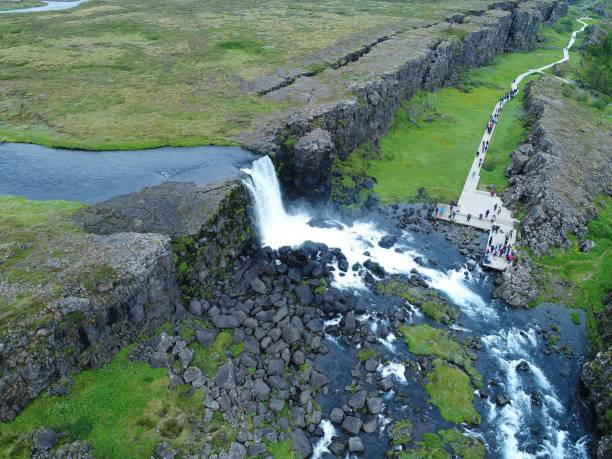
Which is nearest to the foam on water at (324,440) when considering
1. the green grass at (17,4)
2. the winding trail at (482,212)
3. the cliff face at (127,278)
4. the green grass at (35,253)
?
the cliff face at (127,278)

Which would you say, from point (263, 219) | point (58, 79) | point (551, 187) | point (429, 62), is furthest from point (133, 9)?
point (551, 187)

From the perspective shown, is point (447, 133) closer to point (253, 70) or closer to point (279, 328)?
point (253, 70)

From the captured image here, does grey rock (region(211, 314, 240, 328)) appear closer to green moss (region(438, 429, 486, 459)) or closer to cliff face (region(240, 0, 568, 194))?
green moss (region(438, 429, 486, 459))

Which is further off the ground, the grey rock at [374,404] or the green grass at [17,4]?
the green grass at [17,4]

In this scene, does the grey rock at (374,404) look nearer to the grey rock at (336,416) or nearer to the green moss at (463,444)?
the grey rock at (336,416)

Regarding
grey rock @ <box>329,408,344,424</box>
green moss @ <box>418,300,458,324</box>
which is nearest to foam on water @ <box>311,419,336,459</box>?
grey rock @ <box>329,408,344,424</box>
